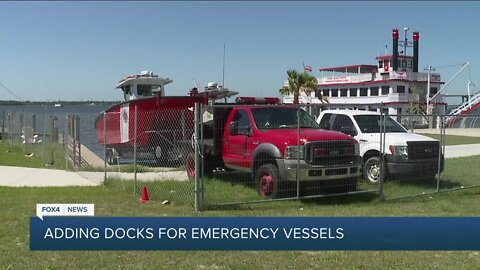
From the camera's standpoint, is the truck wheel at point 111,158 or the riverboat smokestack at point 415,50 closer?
the truck wheel at point 111,158

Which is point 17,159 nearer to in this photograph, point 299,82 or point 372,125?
point 372,125

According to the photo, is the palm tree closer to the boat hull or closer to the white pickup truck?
the boat hull

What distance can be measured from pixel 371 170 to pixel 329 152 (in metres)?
2.90

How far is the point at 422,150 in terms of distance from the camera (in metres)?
11.3

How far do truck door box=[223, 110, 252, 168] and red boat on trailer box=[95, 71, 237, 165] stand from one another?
2.02 metres

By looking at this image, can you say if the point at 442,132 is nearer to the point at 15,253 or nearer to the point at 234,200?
the point at 234,200

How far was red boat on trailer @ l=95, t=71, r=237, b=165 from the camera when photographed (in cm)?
1367

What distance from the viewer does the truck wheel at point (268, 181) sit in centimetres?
925

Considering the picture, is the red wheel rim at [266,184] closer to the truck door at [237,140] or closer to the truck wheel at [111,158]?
the truck door at [237,140]

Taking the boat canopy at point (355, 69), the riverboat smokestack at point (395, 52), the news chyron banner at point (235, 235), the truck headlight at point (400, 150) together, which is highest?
the riverboat smokestack at point (395, 52)

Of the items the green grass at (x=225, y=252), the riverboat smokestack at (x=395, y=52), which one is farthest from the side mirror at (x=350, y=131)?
the riverboat smokestack at (x=395, y=52)

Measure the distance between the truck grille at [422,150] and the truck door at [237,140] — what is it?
146 inches

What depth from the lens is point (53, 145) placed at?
18.6 metres

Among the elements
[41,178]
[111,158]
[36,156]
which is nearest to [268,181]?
[41,178]
